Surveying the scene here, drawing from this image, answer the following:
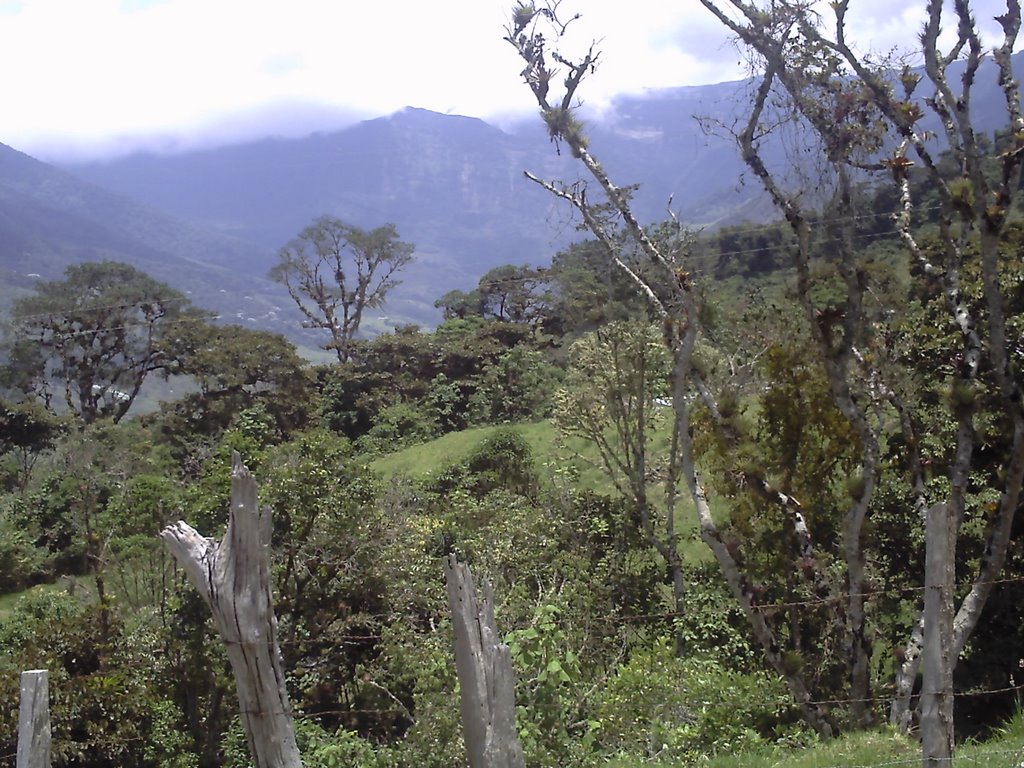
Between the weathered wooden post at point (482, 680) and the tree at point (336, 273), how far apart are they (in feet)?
121

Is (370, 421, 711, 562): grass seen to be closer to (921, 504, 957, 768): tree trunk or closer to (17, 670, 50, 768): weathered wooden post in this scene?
(921, 504, 957, 768): tree trunk

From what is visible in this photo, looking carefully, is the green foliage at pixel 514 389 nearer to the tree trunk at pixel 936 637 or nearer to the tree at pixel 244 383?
the tree at pixel 244 383

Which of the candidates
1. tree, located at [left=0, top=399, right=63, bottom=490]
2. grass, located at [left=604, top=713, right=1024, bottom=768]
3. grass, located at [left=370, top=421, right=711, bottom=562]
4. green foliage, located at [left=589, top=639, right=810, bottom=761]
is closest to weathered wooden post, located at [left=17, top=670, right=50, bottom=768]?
grass, located at [left=604, top=713, right=1024, bottom=768]

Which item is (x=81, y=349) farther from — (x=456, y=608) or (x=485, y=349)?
(x=456, y=608)

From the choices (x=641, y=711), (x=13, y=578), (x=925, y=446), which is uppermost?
(x=925, y=446)

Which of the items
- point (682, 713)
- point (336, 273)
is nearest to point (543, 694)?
point (682, 713)

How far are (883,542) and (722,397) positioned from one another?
3050mm

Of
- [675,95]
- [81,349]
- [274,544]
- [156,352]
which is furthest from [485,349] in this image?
[675,95]

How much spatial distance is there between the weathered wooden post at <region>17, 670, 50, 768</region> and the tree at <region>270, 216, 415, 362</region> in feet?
120

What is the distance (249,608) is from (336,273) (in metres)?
38.9

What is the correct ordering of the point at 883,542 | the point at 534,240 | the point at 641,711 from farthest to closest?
the point at 534,240, the point at 883,542, the point at 641,711

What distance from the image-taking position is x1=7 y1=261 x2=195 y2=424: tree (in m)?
36.2

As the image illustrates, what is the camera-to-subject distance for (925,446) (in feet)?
35.5

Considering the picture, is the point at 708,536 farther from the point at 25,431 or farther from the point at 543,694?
the point at 25,431
